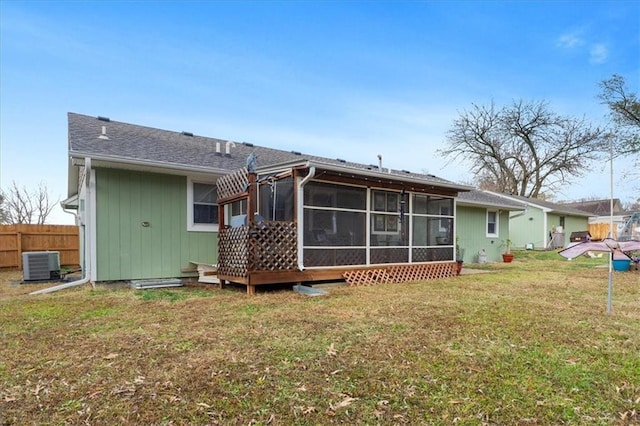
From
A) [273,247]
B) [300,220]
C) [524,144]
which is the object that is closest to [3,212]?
[273,247]

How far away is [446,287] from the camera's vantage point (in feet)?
24.1

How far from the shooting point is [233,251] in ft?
22.3

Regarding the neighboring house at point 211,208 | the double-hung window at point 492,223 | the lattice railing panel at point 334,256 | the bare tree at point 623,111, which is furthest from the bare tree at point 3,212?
the bare tree at point 623,111

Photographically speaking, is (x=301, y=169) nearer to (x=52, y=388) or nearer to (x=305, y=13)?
(x=52, y=388)

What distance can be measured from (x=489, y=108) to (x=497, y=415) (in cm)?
2887

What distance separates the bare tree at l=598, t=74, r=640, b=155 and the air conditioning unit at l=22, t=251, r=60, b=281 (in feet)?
77.1

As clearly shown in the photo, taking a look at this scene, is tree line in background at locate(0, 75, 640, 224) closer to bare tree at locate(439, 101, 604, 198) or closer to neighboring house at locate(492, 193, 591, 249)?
bare tree at locate(439, 101, 604, 198)

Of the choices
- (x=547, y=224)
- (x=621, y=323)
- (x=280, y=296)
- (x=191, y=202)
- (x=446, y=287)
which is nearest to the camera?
(x=621, y=323)

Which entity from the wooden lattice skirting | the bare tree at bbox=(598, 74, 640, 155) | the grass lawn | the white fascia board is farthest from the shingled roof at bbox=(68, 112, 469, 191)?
the bare tree at bbox=(598, 74, 640, 155)

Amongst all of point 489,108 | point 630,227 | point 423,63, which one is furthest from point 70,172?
point 489,108

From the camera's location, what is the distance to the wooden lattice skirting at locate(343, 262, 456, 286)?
758 cm

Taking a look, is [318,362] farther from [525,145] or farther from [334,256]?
[525,145]

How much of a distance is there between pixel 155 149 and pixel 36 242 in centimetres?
715

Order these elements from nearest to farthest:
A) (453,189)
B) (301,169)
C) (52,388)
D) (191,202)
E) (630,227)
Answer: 1. (52,388)
2. (301,169)
3. (191,202)
4. (453,189)
5. (630,227)
